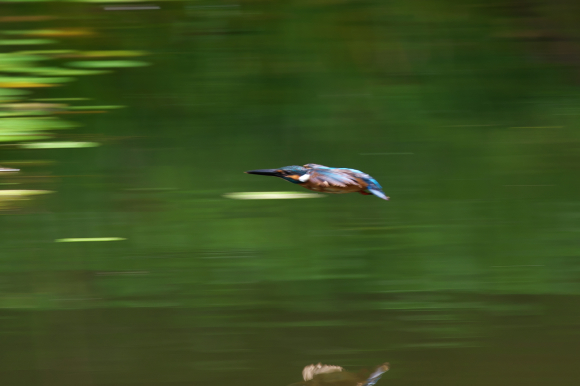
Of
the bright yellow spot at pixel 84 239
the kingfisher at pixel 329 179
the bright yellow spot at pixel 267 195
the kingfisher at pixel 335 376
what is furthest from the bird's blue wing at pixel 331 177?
the bright yellow spot at pixel 84 239

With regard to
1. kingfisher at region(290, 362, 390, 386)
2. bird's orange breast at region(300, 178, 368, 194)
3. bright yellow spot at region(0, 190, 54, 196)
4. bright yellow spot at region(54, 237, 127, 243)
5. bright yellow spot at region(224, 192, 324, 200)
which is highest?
bright yellow spot at region(0, 190, 54, 196)

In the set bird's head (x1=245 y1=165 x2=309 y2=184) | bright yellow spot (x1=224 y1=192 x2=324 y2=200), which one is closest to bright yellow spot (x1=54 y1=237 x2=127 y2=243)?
bright yellow spot (x1=224 y1=192 x2=324 y2=200)

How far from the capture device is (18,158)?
294 centimetres

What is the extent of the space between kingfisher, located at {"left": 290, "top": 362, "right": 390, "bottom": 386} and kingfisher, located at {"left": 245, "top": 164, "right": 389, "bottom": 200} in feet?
1.99

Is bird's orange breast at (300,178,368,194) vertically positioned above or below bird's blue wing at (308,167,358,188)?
below

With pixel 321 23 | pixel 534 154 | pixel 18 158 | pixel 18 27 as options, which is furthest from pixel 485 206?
pixel 18 27

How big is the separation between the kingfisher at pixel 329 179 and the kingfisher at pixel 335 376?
606mm

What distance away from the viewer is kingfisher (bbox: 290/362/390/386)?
190 centimetres

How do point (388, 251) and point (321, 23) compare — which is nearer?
point (388, 251)

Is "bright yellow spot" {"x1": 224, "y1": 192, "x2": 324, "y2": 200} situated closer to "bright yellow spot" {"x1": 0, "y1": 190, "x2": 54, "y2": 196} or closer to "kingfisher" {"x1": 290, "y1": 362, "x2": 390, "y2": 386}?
"bright yellow spot" {"x1": 0, "y1": 190, "x2": 54, "y2": 196}

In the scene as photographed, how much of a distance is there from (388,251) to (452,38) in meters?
1.26

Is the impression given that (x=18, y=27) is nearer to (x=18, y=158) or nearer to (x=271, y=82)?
(x=18, y=158)

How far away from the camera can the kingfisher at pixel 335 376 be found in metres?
1.90

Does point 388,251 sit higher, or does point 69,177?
point 69,177
